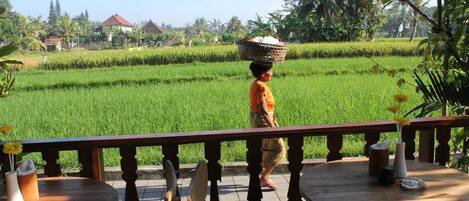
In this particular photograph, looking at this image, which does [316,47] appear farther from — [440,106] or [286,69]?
[440,106]

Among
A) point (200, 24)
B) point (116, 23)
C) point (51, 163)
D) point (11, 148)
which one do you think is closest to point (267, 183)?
point (51, 163)

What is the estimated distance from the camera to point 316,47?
18875mm

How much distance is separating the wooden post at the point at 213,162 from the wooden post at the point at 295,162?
1.04 feet

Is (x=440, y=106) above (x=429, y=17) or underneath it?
underneath

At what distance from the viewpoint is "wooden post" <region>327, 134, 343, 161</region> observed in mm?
2029

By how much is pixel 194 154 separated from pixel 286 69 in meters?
8.60

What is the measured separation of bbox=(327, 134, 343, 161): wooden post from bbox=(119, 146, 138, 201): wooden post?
85 cm

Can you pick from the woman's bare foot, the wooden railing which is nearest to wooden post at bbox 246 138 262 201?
the wooden railing

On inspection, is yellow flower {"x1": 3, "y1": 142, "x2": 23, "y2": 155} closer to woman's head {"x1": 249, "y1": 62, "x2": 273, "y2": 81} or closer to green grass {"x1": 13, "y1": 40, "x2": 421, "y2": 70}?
woman's head {"x1": 249, "y1": 62, "x2": 273, "y2": 81}

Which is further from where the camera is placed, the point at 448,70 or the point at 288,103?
the point at 288,103

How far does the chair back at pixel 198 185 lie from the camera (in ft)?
3.88

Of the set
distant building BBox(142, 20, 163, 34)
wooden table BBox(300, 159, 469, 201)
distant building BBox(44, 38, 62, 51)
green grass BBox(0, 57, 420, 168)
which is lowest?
green grass BBox(0, 57, 420, 168)

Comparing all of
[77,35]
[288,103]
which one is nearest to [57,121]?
[288,103]

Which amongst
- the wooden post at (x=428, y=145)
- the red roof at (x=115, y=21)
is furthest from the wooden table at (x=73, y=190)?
the red roof at (x=115, y=21)
